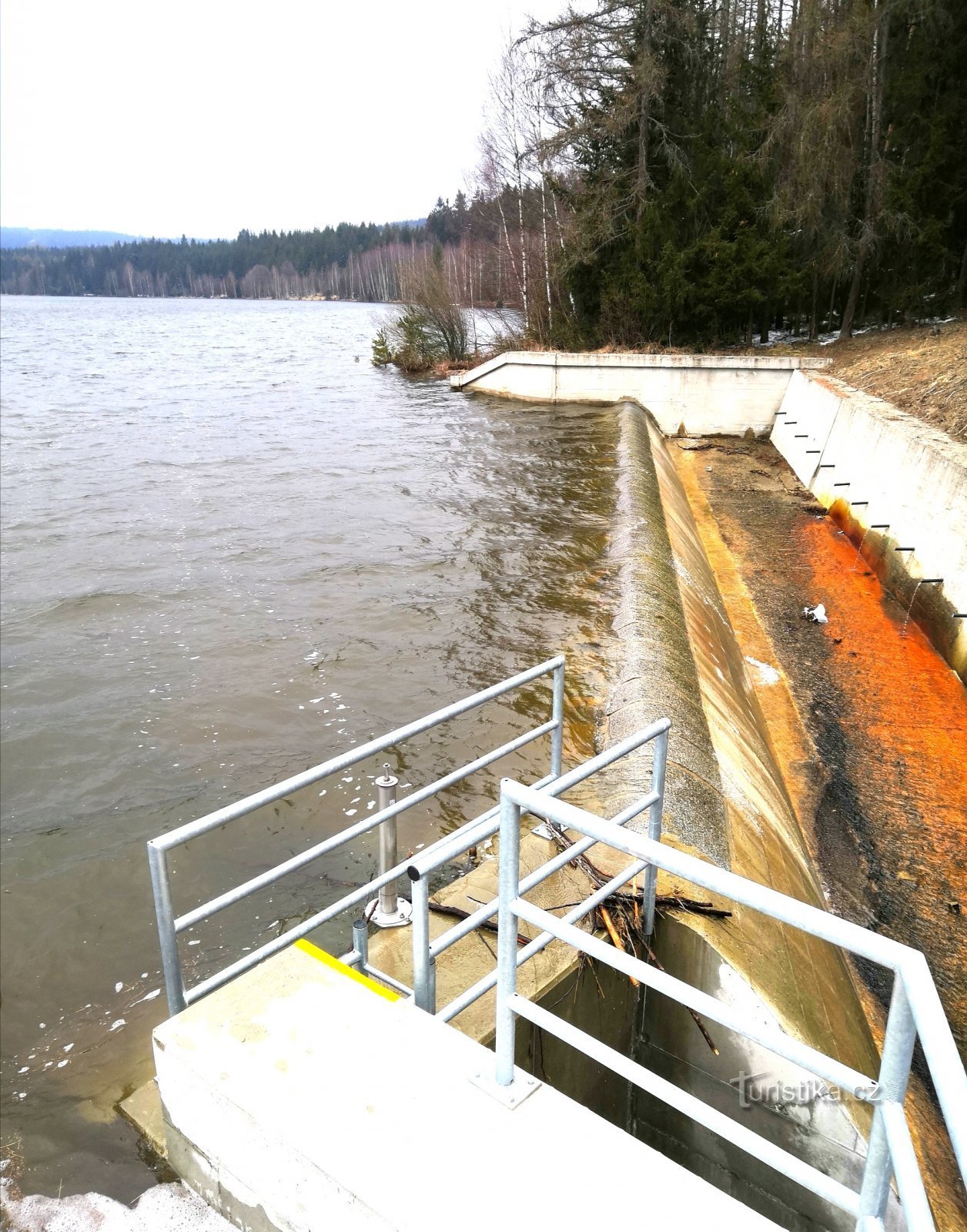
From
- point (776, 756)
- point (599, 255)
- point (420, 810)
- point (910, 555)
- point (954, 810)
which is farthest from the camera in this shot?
point (599, 255)

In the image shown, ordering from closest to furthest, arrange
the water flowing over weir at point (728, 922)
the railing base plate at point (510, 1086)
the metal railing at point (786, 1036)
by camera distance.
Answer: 1. the metal railing at point (786, 1036)
2. the railing base plate at point (510, 1086)
3. the water flowing over weir at point (728, 922)

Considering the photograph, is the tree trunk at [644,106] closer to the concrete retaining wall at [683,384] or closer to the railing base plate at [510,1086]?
the concrete retaining wall at [683,384]

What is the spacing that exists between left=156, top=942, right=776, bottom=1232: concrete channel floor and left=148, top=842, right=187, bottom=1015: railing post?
15 cm

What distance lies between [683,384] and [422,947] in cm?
2261

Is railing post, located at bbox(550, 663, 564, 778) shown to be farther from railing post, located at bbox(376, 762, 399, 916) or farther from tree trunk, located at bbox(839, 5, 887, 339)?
tree trunk, located at bbox(839, 5, 887, 339)

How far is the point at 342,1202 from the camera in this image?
2.36 m

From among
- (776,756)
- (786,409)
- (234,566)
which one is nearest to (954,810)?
(776,756)

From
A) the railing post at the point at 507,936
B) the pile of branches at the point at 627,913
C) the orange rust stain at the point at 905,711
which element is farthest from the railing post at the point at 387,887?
the orange rust stain at the point at 905,711

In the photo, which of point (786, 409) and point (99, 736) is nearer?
point (99, 736)

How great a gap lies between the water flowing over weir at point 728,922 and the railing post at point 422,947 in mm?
1621

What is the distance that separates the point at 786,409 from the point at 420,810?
18661 millimetres

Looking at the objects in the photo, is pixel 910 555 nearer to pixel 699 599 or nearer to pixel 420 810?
pixel 699 599

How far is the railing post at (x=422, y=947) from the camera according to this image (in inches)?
111

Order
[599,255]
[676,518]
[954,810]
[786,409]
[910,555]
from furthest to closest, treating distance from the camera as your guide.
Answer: [599,255]
[786,409]
[676,518]
[910,555]
[954,810]
